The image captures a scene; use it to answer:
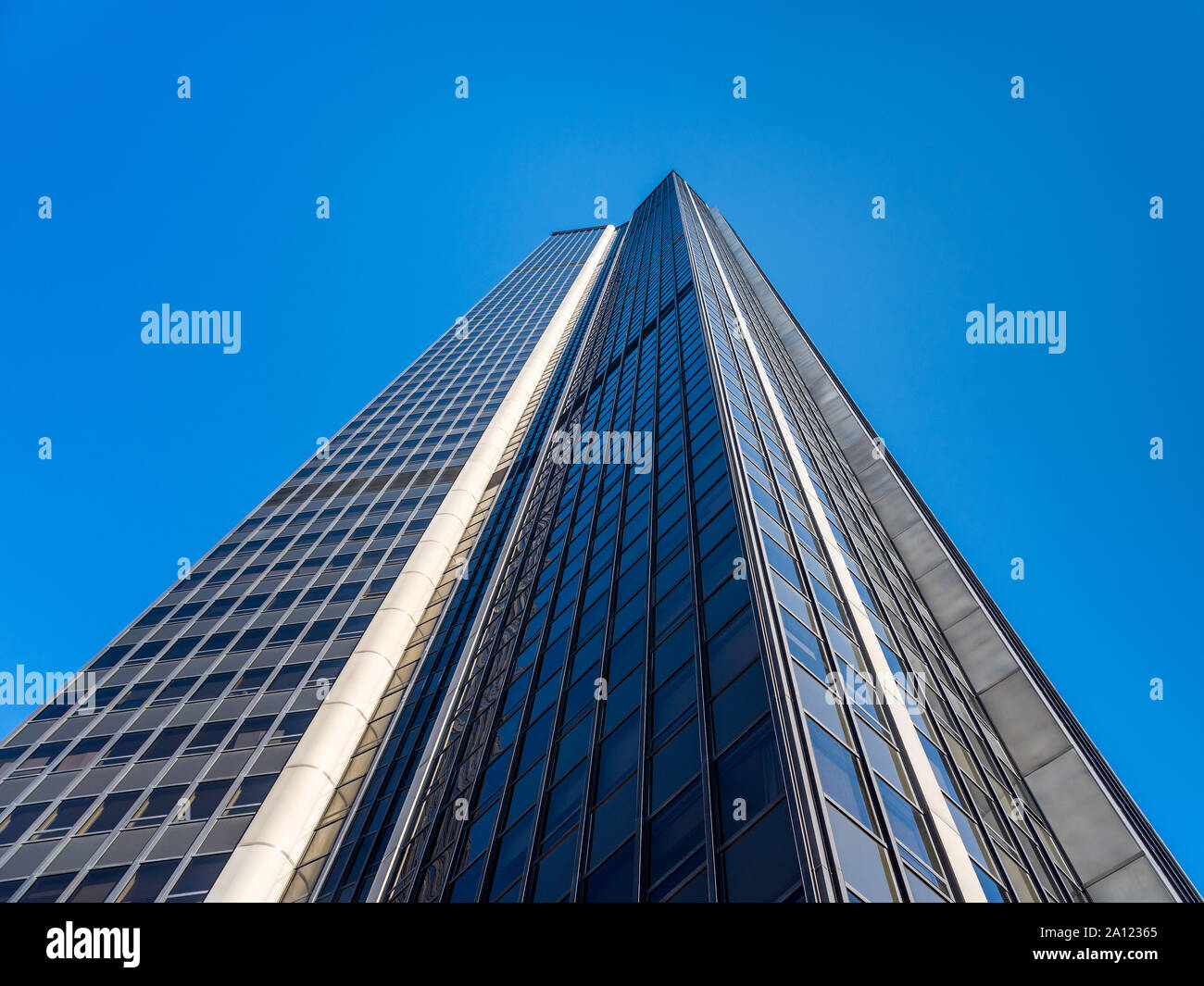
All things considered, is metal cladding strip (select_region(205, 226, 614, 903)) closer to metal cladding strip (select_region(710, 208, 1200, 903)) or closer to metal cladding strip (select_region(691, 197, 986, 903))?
metal cladding strip (select_region(691, 197, 986, 903))

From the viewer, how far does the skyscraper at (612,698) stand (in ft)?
47.0

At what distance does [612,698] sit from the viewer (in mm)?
19625

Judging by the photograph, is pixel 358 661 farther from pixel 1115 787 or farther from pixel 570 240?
pixel 570 240

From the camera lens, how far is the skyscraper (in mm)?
14328

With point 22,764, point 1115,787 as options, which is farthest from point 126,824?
point 1115,787

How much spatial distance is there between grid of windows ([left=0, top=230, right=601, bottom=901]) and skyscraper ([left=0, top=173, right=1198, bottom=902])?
20 cm

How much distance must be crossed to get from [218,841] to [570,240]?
Answer: 162509mm

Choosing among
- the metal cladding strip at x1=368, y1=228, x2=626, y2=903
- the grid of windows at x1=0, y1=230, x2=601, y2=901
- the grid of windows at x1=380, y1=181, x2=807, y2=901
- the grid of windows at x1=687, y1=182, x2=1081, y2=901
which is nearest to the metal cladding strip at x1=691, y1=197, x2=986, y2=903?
the grid of windows at x1=687, y1=182, x2=1081, y2=901

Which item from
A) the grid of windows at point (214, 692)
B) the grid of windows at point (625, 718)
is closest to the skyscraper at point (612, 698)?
the grid of windows at point (625, 718)

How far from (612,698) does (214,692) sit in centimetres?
2997

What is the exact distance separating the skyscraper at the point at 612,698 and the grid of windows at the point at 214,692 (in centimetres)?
20

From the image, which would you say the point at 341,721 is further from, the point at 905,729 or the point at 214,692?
the point at 905,729
